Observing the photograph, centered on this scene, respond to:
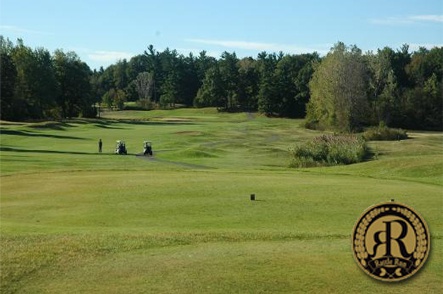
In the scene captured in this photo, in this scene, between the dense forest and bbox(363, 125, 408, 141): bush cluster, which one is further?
the dense forest

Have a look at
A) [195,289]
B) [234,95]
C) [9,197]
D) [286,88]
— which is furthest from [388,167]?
[234,95]

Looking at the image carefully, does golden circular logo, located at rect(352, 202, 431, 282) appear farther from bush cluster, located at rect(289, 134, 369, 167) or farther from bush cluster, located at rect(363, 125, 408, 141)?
bush cluster, located at rect(363, 125, 408, 141)

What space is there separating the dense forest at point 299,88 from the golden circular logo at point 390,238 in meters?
91.7

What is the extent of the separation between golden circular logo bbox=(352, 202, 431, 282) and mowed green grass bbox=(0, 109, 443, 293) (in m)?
3.77

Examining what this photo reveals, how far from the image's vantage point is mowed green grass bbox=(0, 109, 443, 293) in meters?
12.1

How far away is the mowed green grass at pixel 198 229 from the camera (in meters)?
12.1

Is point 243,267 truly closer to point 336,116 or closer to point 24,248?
point 24,248

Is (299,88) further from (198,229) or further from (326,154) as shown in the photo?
(198,229)

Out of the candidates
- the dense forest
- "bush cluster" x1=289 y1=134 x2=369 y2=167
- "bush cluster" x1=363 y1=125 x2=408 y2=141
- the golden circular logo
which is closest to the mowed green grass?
the golden circular logo

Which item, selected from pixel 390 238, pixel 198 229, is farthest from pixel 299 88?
pixel 390 238

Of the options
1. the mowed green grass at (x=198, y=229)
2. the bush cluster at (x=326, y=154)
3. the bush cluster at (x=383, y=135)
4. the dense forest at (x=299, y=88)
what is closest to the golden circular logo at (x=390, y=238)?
the mowed green grass at (x=198, y=229)

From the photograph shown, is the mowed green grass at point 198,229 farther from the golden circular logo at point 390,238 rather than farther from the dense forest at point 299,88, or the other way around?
the dense forest at point 299,88

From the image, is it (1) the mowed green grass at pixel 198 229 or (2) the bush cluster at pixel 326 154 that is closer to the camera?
(1) the mowed green grass at pixel 198 229

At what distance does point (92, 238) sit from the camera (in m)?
15.8
